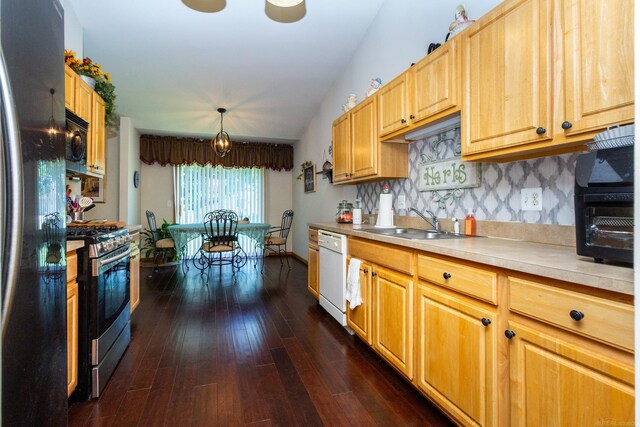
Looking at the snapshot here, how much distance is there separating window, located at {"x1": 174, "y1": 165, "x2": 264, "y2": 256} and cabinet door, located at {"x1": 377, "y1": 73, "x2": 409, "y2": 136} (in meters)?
4.41

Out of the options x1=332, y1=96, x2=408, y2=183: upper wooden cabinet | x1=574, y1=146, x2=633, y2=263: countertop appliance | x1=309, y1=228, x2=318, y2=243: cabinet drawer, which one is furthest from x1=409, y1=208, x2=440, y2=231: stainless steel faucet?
x1=574, y1=146, x2=633, y2=263: countertop appliance

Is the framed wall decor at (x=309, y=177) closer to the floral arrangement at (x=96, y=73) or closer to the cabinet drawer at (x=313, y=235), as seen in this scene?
the cabinet drawer at (x=313, y=235)

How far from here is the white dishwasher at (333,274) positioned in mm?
2478

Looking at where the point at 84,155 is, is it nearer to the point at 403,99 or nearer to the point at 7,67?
the point at 7,67

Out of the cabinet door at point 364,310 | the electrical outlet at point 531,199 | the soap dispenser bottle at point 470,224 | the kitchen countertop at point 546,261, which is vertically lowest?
the cabinet door at point 364,310

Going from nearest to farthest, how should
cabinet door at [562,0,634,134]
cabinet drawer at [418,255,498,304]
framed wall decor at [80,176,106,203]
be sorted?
cabinet door at [562,0,634,134] → cabinet drawer at [418,255,498,304] → framed wall decor at [80,176,106,203]

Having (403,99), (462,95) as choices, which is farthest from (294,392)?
(403,99)

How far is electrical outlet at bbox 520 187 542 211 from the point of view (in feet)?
5.11

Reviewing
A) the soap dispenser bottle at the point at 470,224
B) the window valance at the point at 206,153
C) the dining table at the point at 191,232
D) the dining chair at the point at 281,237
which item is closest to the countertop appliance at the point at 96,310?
the soap dispenser bottle at the point at 470,224

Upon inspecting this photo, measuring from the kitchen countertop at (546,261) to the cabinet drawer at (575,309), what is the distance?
5 cm

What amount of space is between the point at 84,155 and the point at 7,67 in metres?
1.87

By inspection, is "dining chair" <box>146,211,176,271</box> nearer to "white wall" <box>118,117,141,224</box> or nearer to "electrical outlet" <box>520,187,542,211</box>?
"white wall" <box>118,117,141,224</box>

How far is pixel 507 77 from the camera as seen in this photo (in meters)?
1.38

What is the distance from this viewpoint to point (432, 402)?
151 centimetres
